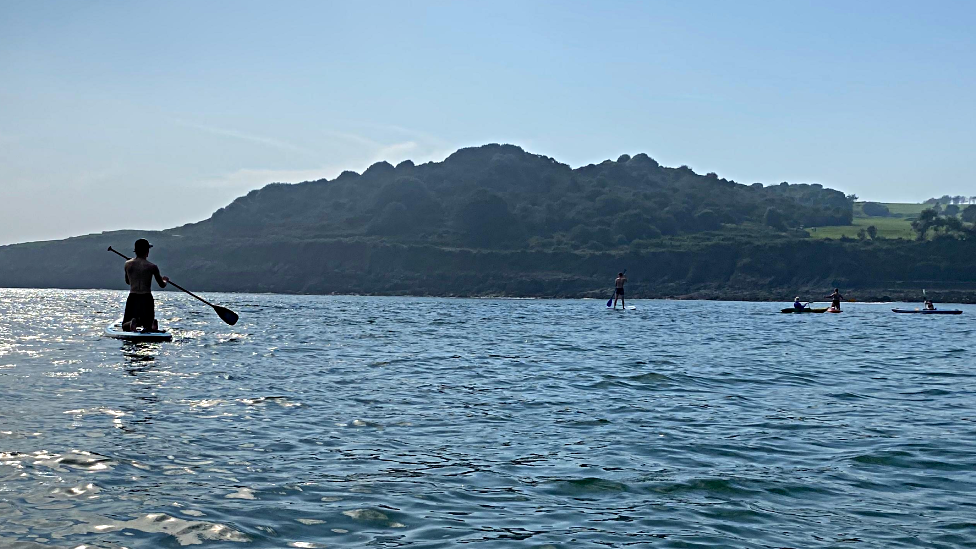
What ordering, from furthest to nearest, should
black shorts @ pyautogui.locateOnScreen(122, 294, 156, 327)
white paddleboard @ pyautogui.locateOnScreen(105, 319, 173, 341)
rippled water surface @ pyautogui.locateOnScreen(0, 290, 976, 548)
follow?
white paddleboard @ pyautogui.locateOnScreen(105, 319, 173, 341) < black shorts @ pyautogui.locateOnScreen(122, 294, 156, 327) < rippled water surface @ pyautogui.locateOnScreen(0, 290, 976, 548)

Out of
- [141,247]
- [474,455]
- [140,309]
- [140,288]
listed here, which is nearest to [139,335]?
[140,309]

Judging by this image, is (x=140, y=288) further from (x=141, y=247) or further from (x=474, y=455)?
(x=474, y=455)

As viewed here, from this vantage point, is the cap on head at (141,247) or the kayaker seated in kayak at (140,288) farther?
the kayaker seated in kayak at (140,288)

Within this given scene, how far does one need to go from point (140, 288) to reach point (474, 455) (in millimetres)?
18710

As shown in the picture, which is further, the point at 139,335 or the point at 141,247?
the point at 139,335

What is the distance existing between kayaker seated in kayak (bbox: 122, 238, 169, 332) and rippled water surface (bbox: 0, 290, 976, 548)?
137 inches

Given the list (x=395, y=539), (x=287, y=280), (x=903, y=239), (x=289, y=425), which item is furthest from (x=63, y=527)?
(x=903, y=239)

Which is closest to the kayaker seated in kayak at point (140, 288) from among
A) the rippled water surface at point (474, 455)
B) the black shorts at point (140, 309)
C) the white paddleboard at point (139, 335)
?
the black shorts at point (140, 309)

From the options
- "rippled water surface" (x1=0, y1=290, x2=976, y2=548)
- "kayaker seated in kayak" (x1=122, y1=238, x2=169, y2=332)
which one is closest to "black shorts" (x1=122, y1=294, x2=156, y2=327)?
"kayaker seated in kayak" (x1=122, y1=238, x2=169, y2=332)

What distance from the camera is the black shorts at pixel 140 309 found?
26.1 m

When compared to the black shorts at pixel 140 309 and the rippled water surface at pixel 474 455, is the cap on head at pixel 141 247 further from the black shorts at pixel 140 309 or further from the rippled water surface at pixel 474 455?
the rippled water surface at pixel 474 455

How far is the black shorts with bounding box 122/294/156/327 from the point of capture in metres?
26.1

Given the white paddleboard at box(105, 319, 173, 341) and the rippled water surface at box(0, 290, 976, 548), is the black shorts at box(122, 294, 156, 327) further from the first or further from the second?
the rippled water surface at box(0, 290, 976, 548)

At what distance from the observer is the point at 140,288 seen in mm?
25531
